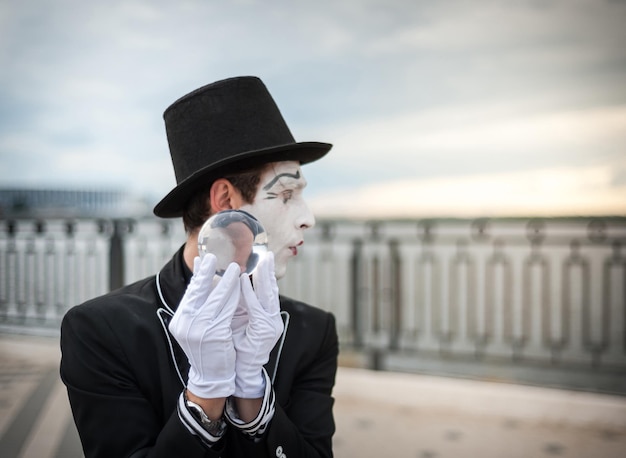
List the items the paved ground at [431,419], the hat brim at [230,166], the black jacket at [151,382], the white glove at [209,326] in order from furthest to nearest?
1. the paved ground at [431,419]
2. the hat brim at [230,166]
3. the black jacket at [151,382]
4. the white glove at [209,326]

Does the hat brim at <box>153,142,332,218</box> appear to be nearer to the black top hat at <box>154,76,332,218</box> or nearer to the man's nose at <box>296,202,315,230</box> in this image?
the black top hat at <box>154,76,332,218</box>

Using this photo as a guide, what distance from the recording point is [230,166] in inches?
62.4

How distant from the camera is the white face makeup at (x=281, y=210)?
158 cm

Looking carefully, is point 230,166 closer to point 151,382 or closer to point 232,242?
point 232,242

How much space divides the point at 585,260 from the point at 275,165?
469 cm

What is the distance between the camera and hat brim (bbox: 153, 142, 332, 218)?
1.55 meters

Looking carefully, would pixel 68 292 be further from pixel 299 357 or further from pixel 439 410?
pixel 299 357

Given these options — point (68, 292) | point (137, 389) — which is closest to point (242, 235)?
point (137, 389)

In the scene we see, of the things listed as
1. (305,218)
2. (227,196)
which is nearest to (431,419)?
(305,218)

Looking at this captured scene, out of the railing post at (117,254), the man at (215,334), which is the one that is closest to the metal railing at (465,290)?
the railing post at (117,254)

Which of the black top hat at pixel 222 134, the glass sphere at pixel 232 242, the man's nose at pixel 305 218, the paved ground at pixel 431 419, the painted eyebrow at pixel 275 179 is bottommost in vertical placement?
the paved ground at pixel 431 419

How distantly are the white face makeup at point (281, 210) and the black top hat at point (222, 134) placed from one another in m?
0.05

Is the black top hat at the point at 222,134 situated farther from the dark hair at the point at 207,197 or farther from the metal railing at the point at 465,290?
the metal railing at the point at 465,290

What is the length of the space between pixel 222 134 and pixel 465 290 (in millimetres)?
4829
